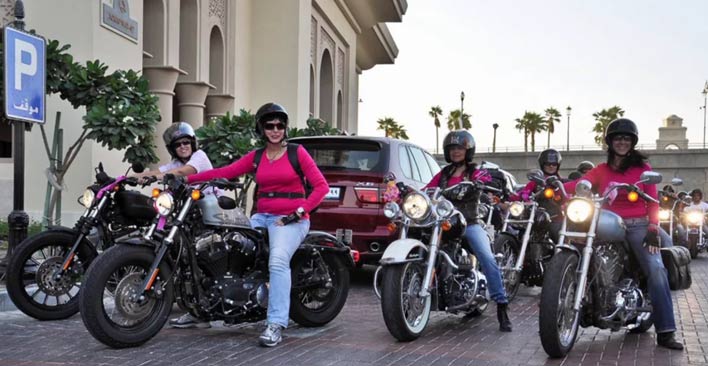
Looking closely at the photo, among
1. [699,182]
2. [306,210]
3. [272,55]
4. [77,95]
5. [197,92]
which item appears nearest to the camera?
[306,210]

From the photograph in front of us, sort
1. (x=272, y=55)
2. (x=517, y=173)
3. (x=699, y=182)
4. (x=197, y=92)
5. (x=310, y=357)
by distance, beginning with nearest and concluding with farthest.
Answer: (x=310, y=357) < (x=197, y=92) < (x=272, y=55) < (x=699, y=182) < (x=517, y=173)

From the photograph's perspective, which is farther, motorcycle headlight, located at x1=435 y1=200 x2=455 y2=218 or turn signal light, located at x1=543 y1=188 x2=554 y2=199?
turn signal light, located at x1=543 y1=188 x2=554 y2=199

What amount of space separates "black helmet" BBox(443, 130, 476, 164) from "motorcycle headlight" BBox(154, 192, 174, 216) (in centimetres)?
224

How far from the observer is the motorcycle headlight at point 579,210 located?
5062 mm

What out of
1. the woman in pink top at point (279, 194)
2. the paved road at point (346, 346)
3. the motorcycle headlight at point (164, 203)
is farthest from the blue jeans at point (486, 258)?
the motorcycle headlight at point (164, 203)

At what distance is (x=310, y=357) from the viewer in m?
5.07

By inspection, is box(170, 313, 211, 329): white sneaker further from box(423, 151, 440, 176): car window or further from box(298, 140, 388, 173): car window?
box(423, 151, 440, 176): car window

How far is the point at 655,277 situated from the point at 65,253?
4547 millimetres

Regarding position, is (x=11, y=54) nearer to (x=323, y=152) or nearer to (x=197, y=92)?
(x=323, y=152)

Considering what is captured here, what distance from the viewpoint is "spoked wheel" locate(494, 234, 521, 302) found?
7.43 metres

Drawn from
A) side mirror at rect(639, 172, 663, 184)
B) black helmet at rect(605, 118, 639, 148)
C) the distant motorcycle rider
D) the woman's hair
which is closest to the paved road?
the distant motorcycle rider

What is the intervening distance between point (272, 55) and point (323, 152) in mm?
12960

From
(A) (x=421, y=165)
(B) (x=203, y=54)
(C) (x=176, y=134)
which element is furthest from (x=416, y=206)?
(B) (x=203, y=54)

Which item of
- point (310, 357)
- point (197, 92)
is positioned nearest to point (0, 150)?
point (197, 92)
